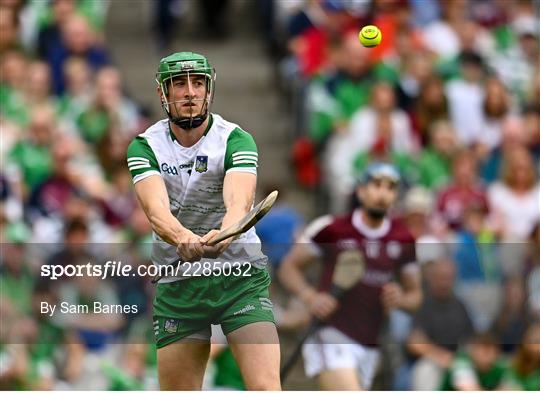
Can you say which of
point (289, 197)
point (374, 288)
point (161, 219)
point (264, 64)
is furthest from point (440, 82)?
point (161, 219)

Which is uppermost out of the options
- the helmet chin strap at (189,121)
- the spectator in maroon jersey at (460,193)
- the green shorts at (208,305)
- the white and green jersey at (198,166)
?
the spectator in maroon jersey at (460,193)

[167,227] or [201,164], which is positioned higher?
[201,164]

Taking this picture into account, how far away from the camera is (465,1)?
14508 mm

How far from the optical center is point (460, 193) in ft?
39.4

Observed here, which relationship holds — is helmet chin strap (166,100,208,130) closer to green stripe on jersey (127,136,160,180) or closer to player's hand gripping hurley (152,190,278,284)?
green stripe on jersey (127,136,160,180)

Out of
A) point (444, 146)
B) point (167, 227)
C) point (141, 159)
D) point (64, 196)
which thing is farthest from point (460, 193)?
point (167, 227)

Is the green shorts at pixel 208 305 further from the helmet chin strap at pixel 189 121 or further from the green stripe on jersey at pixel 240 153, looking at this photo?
the helmet chin strap at pixel 189 121

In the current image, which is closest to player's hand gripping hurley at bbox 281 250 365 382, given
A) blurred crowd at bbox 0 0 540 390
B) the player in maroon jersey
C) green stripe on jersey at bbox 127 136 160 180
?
the player in maroon jersey

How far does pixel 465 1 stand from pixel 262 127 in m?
2.17

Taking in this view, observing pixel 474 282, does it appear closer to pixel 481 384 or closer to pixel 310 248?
pixel 481 384

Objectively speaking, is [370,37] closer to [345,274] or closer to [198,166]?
[198,166]

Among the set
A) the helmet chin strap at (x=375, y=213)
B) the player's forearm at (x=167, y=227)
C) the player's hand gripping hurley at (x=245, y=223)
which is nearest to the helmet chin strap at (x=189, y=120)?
the player's forearm at (x=167, y=227)

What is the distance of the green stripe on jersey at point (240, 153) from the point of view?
723cm

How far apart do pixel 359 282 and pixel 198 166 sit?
2.44m
